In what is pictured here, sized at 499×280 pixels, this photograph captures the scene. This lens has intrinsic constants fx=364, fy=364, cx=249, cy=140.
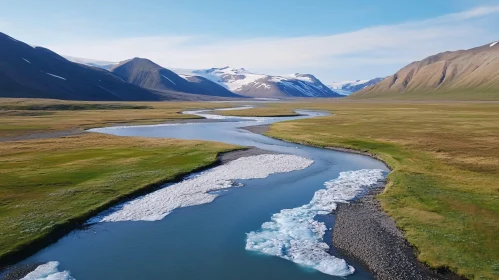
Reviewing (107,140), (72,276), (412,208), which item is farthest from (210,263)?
(107,140)

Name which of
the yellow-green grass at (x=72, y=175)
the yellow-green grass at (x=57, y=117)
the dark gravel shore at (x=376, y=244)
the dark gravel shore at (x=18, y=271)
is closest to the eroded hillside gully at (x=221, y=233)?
the dark gravel shore at (x=18, y=271)

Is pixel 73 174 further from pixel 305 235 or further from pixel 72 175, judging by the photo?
pixel 305 235

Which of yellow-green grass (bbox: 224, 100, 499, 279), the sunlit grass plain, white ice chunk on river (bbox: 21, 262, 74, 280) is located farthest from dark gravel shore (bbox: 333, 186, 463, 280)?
white ice chunk on river (bbox: 21, 262, 74, 280)

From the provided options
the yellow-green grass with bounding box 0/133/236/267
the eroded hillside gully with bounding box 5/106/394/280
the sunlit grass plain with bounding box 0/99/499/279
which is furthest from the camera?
the yellow-green grass with bounding box 0/133/236/267

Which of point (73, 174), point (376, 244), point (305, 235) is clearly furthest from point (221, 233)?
→ point (73, 174)

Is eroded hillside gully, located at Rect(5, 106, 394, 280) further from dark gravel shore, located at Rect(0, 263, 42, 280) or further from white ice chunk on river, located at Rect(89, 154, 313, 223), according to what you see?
dark gravel shore, located at Rect(0, 263, 42, 280)

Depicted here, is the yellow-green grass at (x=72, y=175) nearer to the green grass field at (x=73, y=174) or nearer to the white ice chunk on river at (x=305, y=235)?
the green grass field at (x=73, y=174)
